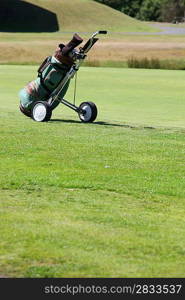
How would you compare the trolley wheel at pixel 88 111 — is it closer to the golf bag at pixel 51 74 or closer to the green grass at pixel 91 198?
the green grass at pixel 91 198

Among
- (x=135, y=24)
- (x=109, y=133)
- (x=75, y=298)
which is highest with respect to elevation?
(x=75, y=298)

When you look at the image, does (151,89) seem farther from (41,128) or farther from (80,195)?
(80,195)

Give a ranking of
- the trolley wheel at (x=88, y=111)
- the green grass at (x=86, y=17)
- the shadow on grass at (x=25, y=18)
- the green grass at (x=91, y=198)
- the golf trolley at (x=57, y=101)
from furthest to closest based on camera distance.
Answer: the green grass at (x=86, y=17), the shadow on grass at (x=25, y=18), the trolley wheel at (x=88, y=111), the golf trolley at (x=57, y=101), the green grass at (x=91, y=198)

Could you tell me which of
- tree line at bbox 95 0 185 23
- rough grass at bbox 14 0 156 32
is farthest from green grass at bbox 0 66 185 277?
tree line at bbox 95 0 185 23

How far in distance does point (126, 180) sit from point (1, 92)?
50.8ft

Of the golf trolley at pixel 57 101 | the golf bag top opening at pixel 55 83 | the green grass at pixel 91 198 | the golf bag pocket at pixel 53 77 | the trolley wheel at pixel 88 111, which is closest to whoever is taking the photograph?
the green grass at pixel 91 198

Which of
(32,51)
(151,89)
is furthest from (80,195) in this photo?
(32,51)

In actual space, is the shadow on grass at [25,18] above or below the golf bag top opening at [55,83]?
below

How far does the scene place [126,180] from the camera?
9656mm

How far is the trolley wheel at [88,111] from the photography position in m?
15.8

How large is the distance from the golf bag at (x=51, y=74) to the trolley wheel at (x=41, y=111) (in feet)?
0.63

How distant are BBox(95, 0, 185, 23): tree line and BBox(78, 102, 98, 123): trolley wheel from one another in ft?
372

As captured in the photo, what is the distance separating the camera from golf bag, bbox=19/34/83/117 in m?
15.0

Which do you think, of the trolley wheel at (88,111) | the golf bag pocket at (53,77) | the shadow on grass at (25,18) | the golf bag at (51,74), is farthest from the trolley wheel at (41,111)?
the shadow on grass at (25,18)
